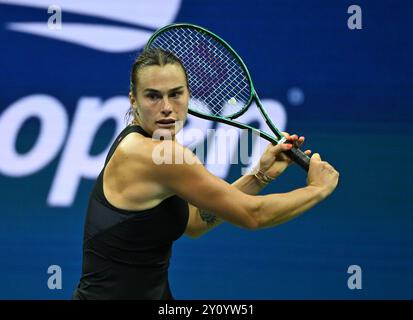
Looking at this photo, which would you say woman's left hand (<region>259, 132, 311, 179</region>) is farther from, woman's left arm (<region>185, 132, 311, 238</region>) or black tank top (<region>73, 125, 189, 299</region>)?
black tank top (<region>73, 125, 189, 299</region>)

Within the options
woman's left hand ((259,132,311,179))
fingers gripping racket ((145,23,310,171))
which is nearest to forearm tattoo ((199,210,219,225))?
woman's left hand ((259,132,311,179))

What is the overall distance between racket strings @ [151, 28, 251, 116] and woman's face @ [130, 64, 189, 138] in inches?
26.6

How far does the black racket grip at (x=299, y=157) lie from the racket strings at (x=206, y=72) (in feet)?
1.59

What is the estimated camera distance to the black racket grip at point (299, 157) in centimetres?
299

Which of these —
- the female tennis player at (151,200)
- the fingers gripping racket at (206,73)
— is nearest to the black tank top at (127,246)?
the female tennis player at (151,200)

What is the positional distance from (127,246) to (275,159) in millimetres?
715

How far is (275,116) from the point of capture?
4.39 m

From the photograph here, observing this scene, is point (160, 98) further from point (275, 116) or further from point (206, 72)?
point (275, 116)

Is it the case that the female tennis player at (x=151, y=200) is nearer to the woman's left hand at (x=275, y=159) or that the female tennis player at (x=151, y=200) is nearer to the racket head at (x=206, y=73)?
the woman's left hand at (x=275, y=159)

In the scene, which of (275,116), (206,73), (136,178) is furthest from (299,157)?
(275,116)

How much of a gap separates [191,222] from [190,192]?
20.4 inches

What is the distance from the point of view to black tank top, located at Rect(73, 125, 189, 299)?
2.67 metres

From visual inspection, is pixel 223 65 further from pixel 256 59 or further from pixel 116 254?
pixel 116 254

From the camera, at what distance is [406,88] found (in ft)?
14.6
